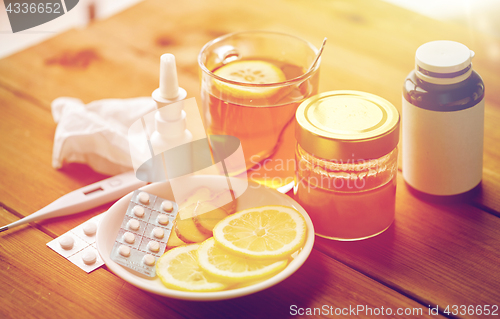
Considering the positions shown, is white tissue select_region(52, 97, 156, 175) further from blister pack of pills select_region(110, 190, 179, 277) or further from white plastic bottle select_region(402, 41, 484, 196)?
white plastic bottle select_region(402, 41, 484, 196)

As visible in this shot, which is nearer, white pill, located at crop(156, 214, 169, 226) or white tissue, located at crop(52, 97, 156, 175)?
→ white pill, located at crop(156, 214, 169, 226)

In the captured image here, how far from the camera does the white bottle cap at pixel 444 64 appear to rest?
22.4 inches

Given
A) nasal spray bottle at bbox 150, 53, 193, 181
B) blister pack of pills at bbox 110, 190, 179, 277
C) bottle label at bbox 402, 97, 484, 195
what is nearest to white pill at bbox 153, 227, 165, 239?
blister pack of pills at bbox 110, 190, 179, 277

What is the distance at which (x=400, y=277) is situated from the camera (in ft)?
1.86

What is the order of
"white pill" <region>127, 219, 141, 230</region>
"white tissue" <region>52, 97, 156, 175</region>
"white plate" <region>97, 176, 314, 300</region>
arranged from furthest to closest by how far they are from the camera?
1. "white tissue" <region>52, 97, 156, 175</region>
2. "white pill" <region>127, 219, 141, 230</region>
3. "white plate" <region>97, 176, 314, 300</region>

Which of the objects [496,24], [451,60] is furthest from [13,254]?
[496,24]

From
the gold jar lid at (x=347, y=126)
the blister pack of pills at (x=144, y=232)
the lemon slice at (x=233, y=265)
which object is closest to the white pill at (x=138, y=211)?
the blister pack of pills at (x=144, y=232)

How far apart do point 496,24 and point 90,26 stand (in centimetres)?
158

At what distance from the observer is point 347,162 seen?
0.56 m

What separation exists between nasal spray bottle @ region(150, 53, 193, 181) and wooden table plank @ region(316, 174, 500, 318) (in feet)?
0.75

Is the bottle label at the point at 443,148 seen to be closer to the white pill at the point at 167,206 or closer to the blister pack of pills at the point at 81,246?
the white pill at the point at 167,206

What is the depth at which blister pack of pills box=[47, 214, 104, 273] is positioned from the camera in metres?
0.59

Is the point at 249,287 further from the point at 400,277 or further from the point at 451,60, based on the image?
the point at 451,60

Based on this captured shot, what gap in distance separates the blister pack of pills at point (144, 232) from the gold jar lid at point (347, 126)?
0.66ft
